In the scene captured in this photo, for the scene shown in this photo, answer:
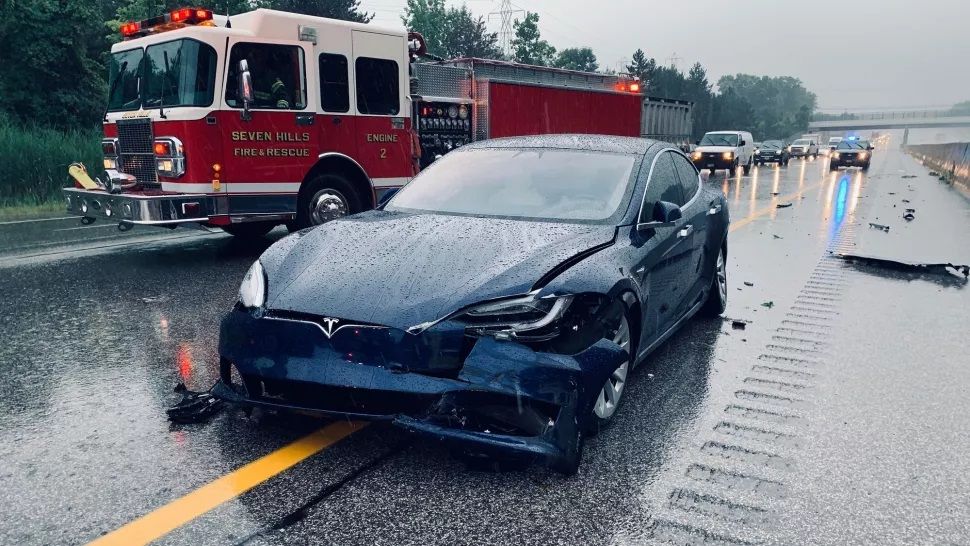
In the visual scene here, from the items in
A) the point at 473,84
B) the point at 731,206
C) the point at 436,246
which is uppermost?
the point at 473,84

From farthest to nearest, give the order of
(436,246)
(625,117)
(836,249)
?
(625,117), (836,249), (436,246)

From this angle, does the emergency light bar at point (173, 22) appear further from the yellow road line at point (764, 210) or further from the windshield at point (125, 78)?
the yellow road line at point (764, 210)

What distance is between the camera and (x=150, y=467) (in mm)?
3170

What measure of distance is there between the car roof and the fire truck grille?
4799 millimetres

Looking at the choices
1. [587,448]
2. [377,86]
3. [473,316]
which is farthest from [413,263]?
[377,86]

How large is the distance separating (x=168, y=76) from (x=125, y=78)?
1.04 metres

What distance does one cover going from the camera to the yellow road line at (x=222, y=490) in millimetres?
2621

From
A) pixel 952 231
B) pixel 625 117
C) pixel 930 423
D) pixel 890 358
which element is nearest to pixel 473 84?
pixel 625 117

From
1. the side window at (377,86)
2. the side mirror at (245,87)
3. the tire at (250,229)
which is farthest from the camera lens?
the tire at (250,229)

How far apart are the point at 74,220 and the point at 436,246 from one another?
34.2 ft

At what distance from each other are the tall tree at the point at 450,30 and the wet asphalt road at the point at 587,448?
7298cm

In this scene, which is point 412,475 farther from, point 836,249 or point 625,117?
point 625,117

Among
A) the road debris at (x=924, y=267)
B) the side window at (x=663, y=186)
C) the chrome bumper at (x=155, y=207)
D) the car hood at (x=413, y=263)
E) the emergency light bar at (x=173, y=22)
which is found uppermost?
the emergency light bar at (x=173, y=22)

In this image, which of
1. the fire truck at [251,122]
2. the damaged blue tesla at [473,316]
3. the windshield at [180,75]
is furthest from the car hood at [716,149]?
the damaged blue tesla at [473,316]
